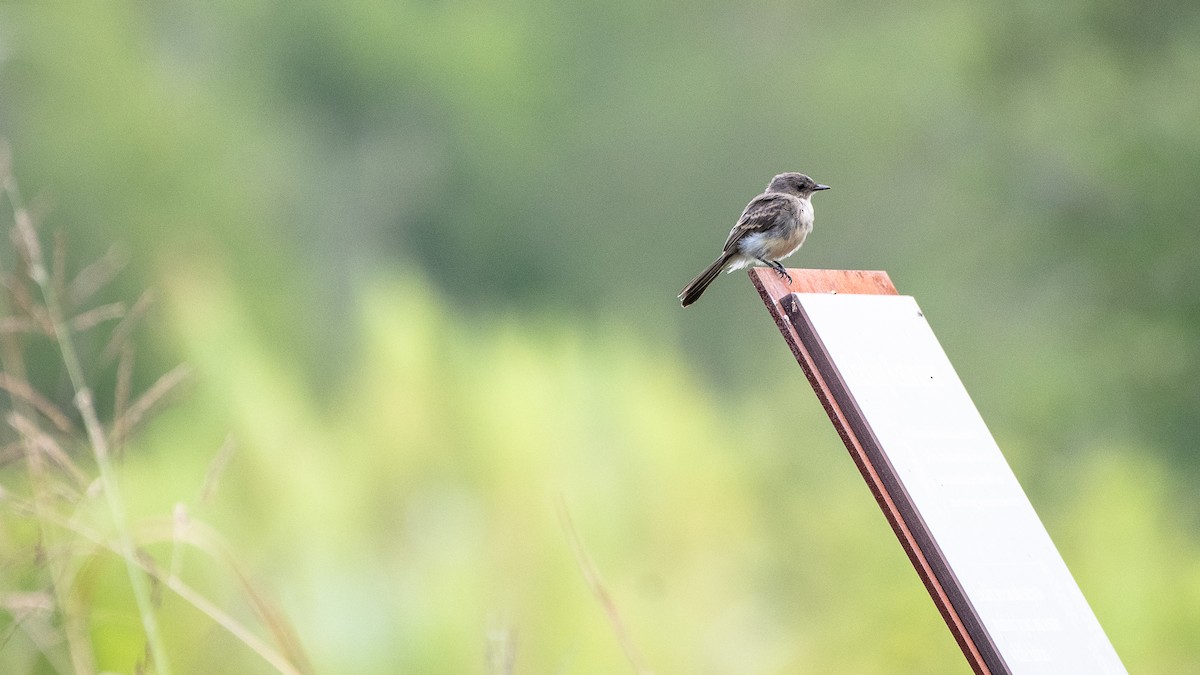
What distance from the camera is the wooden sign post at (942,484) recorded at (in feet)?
10.6

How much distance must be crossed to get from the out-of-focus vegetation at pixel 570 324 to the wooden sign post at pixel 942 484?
0.75 metres

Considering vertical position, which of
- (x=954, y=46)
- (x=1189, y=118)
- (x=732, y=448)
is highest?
(x=954, y=46)

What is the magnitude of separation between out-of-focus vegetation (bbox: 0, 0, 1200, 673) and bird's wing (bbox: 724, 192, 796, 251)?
1.31 meters

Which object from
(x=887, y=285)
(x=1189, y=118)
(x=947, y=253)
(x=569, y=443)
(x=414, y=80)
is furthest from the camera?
(x=414, y=80)

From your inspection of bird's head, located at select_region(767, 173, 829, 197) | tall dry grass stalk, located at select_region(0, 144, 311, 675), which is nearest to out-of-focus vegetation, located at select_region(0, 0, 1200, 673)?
tall dry grass stalk, located at select_region(0, 144, 311, 675)

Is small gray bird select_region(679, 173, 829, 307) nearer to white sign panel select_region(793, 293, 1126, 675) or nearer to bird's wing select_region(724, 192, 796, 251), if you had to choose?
bird's wing select_region(724, 192, 796, 251)

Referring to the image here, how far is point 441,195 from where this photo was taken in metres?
37.9

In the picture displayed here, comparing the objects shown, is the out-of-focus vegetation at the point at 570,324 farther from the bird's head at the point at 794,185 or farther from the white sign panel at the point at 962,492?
the bird's head at the point at 794,185

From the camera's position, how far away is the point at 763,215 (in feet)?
19.3

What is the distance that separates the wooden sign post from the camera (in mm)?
3244

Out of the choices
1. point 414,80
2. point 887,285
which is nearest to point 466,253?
point 414,80

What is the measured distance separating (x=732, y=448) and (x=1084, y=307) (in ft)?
19.1

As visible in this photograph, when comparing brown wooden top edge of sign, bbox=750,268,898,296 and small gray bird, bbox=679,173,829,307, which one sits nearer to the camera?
brown wooden top edge of sign, bbox=750,268,898,296

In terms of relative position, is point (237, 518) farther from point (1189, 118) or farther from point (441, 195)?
point (441, 195)
